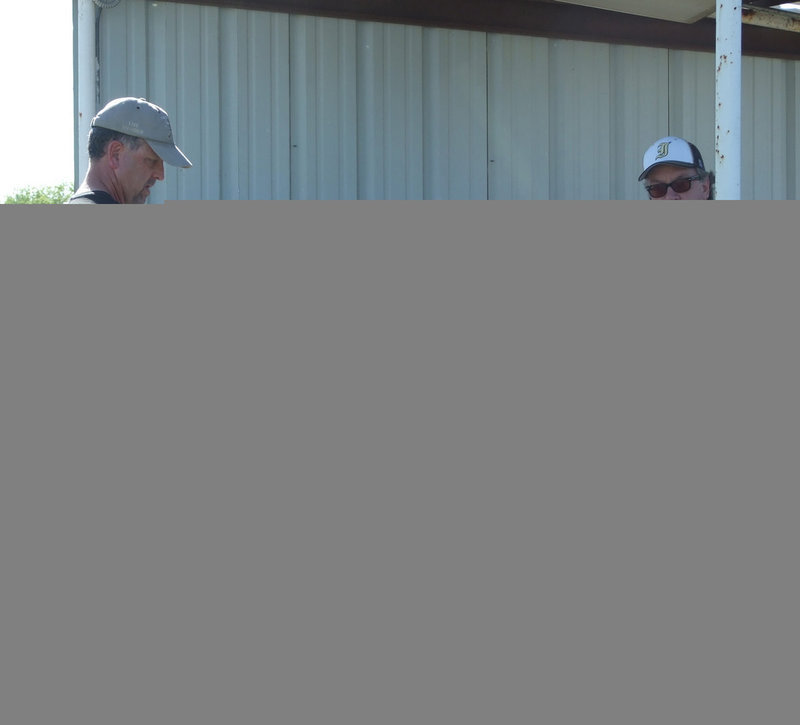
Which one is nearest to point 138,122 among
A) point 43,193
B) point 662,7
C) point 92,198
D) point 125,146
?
point 125,146

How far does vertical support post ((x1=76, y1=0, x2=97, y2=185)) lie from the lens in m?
3.87

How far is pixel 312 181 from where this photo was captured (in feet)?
14.1

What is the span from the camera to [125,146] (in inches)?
124

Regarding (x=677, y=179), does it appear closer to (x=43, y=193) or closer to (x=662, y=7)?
(x=662, y=7)

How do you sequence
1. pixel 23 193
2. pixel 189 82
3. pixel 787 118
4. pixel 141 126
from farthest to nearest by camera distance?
1. pixel 23 193
2. pixel 787 118
3. pixel 189 82
4. pixel 141 126

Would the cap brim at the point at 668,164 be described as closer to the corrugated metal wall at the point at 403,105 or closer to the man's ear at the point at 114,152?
the corrugated metal wall at the point at 403,105

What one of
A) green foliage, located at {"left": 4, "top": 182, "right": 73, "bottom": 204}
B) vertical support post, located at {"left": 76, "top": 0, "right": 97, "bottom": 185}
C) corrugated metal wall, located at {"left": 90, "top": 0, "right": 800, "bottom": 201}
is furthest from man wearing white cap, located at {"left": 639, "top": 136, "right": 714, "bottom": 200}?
green foliage, located at {"left": 4, "top": 182, "right": 73, "bottom": 204}

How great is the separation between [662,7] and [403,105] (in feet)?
4.50

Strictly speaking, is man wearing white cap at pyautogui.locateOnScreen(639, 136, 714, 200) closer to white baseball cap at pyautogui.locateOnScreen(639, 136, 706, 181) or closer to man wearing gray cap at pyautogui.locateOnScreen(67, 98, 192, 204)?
A: white baseball cap at pyautogui.locateOnScreen(639, 136, 706, 181)

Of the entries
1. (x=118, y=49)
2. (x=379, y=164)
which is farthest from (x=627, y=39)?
(x=118, y=49)

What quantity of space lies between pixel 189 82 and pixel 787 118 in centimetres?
332

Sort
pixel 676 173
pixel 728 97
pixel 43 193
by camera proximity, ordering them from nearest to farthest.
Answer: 1. pixel 728 97
2. pixel 676 173
3. pixel 43 193

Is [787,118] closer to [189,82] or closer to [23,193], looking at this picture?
[189,82]

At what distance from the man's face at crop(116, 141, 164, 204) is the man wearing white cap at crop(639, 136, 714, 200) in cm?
199
